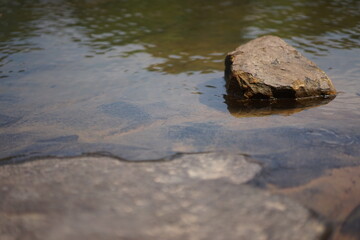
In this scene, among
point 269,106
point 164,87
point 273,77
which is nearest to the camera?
point 269,106

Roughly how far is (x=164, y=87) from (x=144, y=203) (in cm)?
217

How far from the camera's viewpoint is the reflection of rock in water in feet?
10.7

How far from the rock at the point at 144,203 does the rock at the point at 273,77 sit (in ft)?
4.50

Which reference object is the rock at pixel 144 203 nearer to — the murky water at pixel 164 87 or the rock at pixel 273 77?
the murky water at pixel 164 87

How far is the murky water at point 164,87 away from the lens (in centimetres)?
258

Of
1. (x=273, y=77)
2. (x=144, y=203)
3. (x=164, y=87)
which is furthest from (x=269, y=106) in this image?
(x=144, y=203)

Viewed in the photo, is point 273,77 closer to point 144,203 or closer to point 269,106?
point 269,106

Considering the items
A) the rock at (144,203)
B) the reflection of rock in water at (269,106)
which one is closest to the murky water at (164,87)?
the reflection of rock in water at (269,106)

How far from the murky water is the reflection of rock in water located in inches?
1.9

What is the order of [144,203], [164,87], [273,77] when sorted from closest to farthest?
[144,203], [273,77], [164,87]

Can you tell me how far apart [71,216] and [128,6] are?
689 cm

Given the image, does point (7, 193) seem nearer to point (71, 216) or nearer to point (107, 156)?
point (71, 216)

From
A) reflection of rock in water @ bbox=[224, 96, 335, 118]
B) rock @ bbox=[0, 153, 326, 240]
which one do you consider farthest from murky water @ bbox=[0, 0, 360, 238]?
rock @ bbox=[0, 153, 326, 240]

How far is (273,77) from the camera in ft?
11.7
